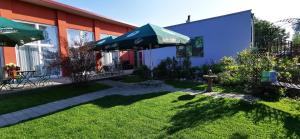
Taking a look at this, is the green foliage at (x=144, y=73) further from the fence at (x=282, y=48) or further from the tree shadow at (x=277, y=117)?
the tree shadow at (x=277, y=117)

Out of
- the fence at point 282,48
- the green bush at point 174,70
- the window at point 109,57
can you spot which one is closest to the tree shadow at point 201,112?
the fence at point 282,48

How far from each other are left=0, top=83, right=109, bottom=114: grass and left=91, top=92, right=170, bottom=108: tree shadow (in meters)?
1.54

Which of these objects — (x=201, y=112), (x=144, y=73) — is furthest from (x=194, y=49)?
(x=201, y=112)

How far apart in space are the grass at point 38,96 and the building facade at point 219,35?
11.9ft

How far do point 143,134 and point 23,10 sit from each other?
10460 mm

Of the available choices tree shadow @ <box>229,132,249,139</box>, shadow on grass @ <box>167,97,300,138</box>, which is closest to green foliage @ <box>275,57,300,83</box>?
shadow on grass @ <box>167,97,300,138</box>

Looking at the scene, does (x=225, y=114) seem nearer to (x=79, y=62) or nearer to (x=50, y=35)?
(x=79, y=62)

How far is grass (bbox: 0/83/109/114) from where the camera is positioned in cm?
610

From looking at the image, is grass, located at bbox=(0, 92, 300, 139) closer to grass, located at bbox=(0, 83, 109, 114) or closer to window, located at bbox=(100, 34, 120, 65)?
grass, located at bbox=(0, 83, 109, 114)

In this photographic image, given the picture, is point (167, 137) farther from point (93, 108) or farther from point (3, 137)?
point (3, 137)

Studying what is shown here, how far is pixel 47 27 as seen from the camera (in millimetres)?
12414

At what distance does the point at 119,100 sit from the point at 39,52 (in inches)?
306

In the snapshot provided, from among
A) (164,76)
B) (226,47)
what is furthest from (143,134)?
(226,47)

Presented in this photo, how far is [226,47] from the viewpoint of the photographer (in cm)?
1189
